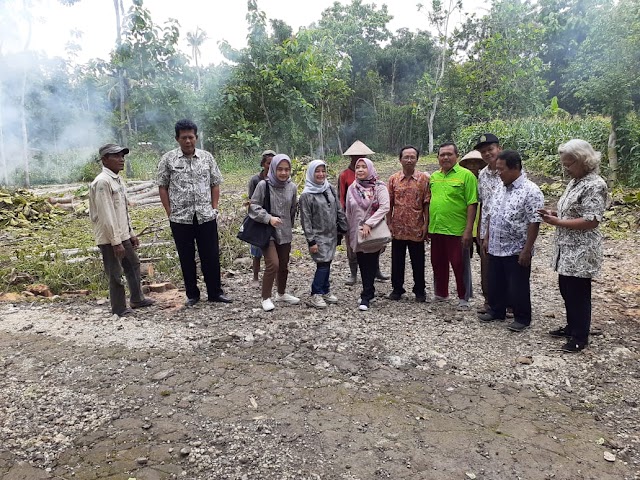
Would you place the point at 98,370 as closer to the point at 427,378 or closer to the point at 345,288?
the point at 427,378

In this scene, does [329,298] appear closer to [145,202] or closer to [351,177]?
[351,177]

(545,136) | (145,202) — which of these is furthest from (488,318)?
(545,136)

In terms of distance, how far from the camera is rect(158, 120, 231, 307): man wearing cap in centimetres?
417

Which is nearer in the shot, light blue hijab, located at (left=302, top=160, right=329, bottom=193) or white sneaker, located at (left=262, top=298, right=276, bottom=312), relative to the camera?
light blue hijab, located at (left=302, top=160, right=329, bottom=193)

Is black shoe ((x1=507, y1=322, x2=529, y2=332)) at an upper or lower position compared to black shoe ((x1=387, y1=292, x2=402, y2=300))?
lower

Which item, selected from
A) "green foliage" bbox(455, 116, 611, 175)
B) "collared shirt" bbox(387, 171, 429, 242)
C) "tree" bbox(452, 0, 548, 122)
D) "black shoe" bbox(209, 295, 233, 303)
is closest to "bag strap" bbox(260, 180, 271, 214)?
"black shoe" bbox(209, 295, 233, 303)

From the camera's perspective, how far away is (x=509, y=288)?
3.83 metres

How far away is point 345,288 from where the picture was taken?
5141 mm

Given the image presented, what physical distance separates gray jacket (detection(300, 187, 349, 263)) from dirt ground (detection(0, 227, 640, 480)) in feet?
2.01

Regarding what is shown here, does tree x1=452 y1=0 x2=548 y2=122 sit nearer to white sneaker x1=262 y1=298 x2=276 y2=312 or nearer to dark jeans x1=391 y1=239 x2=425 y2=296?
dark jeans x1=391 y1=239 x2=425 y2=296

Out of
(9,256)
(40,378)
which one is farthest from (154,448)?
(9,256)

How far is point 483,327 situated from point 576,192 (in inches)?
54.2

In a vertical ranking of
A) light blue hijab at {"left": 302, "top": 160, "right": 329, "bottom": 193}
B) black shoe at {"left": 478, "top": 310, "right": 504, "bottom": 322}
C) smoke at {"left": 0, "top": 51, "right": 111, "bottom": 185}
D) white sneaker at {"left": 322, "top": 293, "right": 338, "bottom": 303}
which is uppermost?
smoke at {"left": 0, "top": 51, "right": 111, "bottom": 185}

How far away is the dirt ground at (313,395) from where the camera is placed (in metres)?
2.27
